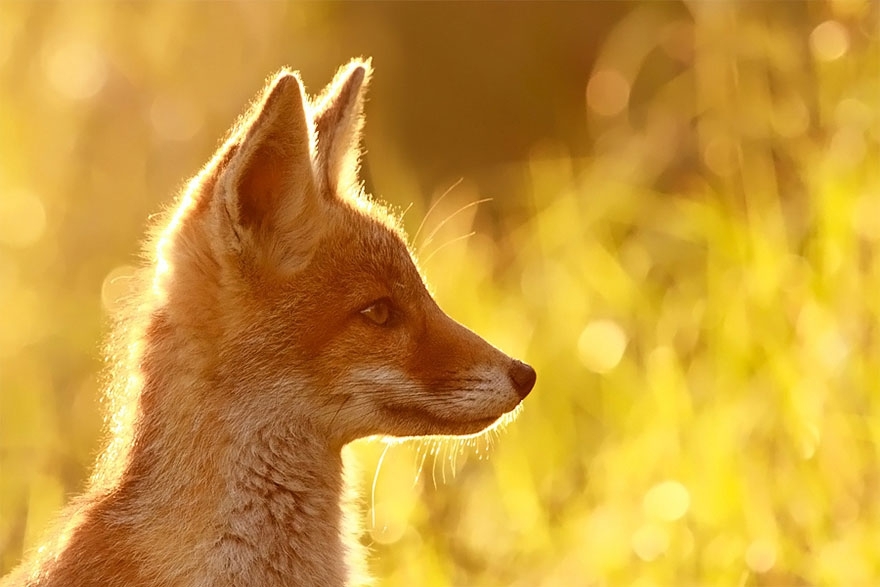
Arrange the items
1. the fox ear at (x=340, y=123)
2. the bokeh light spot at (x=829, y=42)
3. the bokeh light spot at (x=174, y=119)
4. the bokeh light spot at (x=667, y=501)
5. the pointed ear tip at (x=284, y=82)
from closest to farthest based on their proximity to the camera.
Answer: the pointed ear tip at (x=284, y=82) → the fox ear at (x=340, y=123) → the bokeh light spot at (x=667, y=501) → the bokeh light spot at (x=829, y=42) → the bokeh light spot at (x=174, y=119)

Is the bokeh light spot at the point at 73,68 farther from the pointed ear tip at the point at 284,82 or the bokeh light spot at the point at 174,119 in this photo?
the pointed ear tip at the point at 284,82

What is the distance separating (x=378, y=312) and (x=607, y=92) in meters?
3.25

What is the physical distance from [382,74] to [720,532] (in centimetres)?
786

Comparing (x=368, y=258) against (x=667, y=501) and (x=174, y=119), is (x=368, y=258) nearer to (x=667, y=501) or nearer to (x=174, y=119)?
(x=667, y=501)

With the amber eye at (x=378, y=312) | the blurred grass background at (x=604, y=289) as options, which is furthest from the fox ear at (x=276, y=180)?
the blurred grass background at (x=604, y=289)

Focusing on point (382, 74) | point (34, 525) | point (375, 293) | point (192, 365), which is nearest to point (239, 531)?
point (192, 365)

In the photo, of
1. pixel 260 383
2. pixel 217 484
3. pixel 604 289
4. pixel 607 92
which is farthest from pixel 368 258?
pixel 607 92

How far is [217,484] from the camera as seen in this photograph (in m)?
3.48

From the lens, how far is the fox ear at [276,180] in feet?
11.1

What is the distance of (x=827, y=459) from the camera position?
4531mm

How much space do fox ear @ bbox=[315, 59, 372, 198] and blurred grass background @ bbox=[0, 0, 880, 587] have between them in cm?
99

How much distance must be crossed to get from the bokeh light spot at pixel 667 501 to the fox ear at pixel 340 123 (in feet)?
6.21

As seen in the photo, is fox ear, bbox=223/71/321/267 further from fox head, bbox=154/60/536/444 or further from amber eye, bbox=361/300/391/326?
amber eye, bbox=361/300/391/326

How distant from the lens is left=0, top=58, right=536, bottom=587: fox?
343 centimetres
